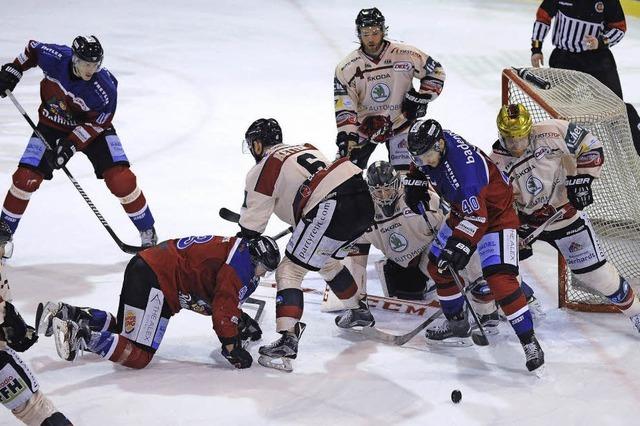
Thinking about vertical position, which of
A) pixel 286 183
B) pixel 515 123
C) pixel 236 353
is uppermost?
pixel 515 123

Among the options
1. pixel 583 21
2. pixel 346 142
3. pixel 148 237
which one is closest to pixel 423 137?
pixel 346 142

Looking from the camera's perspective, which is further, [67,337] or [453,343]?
[453,343]

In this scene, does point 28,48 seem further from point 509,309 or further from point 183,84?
point 183,84

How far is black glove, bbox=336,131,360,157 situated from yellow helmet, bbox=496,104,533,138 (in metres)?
1.05

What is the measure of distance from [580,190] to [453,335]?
30.3 inches

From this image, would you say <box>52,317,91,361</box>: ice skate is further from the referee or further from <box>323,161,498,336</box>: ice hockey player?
the referee

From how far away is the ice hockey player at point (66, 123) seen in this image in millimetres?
5430

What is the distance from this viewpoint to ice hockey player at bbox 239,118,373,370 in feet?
14.5

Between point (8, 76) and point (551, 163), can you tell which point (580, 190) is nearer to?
point (551, 163)

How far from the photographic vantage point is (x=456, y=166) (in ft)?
14.2

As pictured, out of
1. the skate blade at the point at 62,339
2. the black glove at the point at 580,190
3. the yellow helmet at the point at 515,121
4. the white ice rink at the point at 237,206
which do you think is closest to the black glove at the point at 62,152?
the white ice rink at the point at 237,206

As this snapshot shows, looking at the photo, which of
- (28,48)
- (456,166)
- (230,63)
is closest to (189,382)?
(456,166)

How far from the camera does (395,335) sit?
4.79m

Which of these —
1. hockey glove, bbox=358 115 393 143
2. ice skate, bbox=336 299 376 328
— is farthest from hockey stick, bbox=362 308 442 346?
hockey glove, bbox=358 115 393 143
